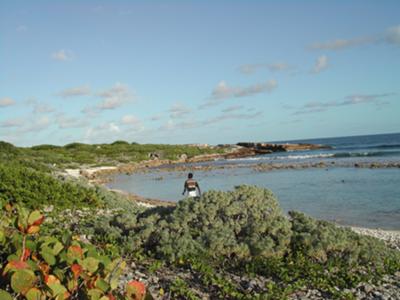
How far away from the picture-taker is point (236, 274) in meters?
5.92

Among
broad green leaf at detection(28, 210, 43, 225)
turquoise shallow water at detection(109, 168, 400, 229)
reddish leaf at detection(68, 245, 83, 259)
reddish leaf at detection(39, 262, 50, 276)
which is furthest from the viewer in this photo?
turquoise shallow water at detection(109, 168, 400, 229)

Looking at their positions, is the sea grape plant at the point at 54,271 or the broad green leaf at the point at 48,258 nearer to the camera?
the sea grape plant at the point at 54,271

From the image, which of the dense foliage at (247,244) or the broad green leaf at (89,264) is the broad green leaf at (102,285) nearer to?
the broad green leaf at (89,264)

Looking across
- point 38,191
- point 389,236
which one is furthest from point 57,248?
point 389,236

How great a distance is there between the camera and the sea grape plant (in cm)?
258

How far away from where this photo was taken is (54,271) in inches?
110

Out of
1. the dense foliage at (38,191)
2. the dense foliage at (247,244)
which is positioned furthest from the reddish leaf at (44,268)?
the dense foliage at (38,191)

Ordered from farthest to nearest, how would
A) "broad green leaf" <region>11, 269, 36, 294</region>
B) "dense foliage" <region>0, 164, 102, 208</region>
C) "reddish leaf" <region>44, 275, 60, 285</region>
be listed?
"dense foliage" <region>0, 164, 102, 208</region>
"reddish leaf" <region>44, 275, 60, 285</region>
"broad green leaf" <region>11, 269, 36, 294</region>

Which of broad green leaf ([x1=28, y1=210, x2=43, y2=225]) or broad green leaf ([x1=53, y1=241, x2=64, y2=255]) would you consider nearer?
→ broad green leaf ([x1=53, y1=241, x2=64, y2=255])

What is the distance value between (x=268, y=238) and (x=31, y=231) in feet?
13.2

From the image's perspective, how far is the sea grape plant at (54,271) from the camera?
258 centimetres

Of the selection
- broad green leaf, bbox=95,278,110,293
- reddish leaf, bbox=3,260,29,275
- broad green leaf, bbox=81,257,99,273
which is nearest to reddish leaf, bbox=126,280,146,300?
broad green leaf, bbox=95,278,110,293

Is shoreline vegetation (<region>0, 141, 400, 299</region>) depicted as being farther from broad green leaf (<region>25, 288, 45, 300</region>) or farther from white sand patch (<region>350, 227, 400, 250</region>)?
white sand patch (<region>350, 227, 400, 250</region>)

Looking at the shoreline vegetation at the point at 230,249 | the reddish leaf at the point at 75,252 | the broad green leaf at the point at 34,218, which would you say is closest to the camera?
the reddish leaf at the point at 75,252
